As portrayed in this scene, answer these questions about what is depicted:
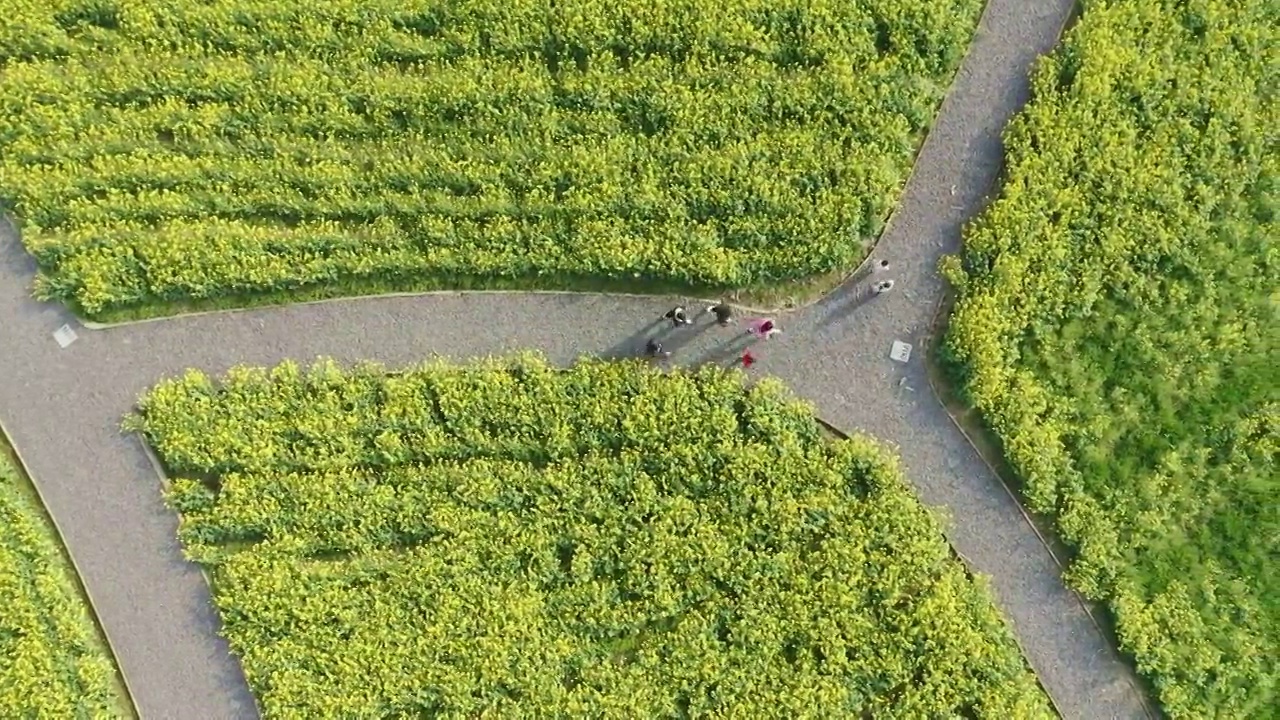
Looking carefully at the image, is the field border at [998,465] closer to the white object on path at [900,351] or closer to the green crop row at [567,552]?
the white object on path at [900,351]

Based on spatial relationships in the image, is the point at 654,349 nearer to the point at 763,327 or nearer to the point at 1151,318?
the point at 763,327

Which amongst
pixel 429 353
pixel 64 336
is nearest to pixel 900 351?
pixel 429 353

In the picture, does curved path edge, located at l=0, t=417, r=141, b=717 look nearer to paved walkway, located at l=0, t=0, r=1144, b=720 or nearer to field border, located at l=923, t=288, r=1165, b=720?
paved walkway, located at l=0, t=0, r=1144, b=720

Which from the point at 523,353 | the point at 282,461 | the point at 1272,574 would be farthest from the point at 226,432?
the point at 1272,574

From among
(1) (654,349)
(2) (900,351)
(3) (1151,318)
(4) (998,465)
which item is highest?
(1) (654,349)

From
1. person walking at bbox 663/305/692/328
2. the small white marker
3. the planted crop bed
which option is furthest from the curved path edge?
person walking at bbox 663/305/692/328

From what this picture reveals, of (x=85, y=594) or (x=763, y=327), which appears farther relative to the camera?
(x=85, y=594)

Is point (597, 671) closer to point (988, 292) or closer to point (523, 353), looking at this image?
Result: point (523, 353)
